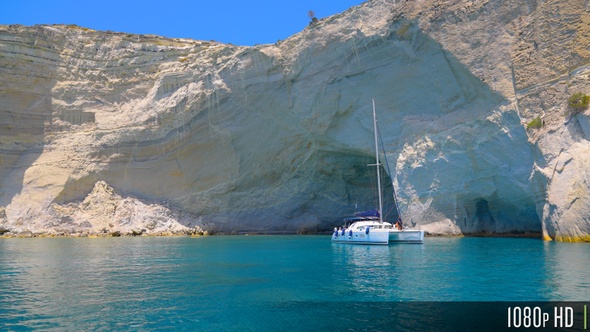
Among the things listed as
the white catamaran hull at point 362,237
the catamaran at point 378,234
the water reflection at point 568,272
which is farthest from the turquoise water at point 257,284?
the catamaran at point 378,234

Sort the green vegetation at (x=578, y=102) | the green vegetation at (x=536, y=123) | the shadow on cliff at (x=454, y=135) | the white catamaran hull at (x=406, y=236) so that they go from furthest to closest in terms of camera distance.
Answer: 1. the shadow on cliff at (x=454, y=135)
2. the white catamaran hull at (x=406, y=236)
3. the green vegetation at (x=536, y=123)
4. the green vegetation at (x=578, y=102)

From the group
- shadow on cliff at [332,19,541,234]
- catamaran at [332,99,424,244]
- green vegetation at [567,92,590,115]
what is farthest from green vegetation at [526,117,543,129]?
catamaran at [332,99,424,244]

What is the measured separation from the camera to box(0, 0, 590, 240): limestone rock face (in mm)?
25656

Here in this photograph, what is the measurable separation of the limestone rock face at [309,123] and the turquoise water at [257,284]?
7122 millimetres

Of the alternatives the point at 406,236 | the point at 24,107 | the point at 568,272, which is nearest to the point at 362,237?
the point at 406,236

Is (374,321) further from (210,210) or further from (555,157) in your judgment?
(210,210)

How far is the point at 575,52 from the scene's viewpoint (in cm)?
2420

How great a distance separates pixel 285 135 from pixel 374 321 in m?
29.0

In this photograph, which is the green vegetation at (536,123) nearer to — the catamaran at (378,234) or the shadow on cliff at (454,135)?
the shadow on cliff at (454,135)

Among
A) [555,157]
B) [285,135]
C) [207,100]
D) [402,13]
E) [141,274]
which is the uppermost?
[402,13]

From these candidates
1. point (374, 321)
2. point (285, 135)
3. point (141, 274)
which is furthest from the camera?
point (285, 135)

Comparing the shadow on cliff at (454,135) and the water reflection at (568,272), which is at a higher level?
the shadow on cliff at (454,135)

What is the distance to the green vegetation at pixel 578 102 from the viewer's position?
74.4 feet

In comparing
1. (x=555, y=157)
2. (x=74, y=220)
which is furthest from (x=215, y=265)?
(x=74, y=220)
